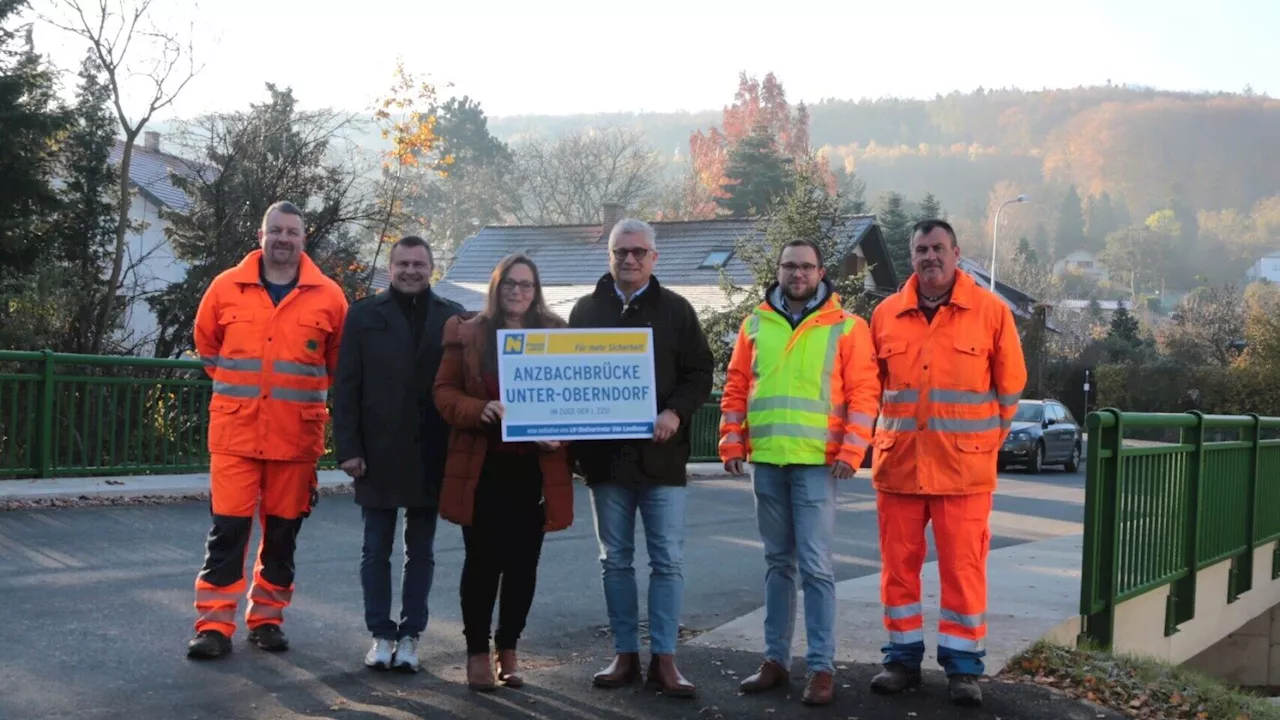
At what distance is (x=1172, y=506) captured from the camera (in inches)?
388

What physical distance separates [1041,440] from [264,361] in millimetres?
26444

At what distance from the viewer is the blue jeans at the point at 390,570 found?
6734 mm

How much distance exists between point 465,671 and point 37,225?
52.7 ft

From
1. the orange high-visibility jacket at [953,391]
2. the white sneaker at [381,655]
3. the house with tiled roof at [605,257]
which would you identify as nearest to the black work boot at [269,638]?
the white sneaker at [381,655]

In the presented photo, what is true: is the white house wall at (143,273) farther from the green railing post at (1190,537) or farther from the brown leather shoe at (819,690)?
the brown leather shoe at (819,690)

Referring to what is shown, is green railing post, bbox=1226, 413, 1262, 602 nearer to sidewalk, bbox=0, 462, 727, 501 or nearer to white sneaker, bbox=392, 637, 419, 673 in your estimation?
white sneaker, bbox=392, 637, 419, 673

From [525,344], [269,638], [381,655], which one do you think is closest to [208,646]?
[269,638]

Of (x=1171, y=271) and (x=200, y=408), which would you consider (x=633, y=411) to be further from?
(x=1171, y=271)

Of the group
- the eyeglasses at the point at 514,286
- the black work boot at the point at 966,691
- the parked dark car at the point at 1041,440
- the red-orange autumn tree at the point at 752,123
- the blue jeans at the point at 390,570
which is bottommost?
the parked dark car at the point at 1041,440

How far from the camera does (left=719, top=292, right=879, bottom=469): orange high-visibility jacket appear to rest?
626 centimetres

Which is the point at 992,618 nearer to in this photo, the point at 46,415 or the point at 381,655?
the point at 381,655

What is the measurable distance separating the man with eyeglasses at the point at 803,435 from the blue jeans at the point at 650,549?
0.35m

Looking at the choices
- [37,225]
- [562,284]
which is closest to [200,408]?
[37,225]

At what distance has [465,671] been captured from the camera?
268 inches
